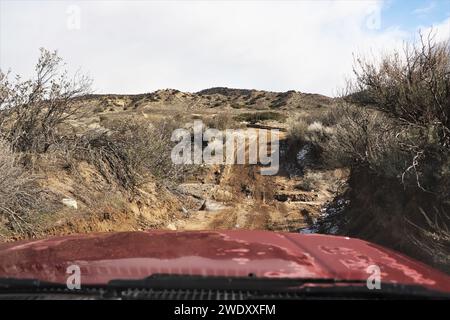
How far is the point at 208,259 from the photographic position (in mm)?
2676

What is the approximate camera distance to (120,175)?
1345 centimetres

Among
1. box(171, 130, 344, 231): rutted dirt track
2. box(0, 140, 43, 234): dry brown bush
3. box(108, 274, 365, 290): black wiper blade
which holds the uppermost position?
box(108, 274, 365, 290): black wiper blade

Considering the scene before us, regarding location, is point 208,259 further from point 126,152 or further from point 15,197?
point 126,152

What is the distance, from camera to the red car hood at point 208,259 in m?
2.52

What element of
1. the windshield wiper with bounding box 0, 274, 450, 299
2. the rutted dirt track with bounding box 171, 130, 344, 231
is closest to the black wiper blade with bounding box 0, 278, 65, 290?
the windshield wiper with bounding box 0, 274, 450, 299

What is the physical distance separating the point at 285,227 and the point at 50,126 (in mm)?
6176

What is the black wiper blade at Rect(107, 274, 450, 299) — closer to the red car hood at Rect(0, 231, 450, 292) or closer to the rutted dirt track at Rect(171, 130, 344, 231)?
the red car hood at Rect(0, 231, 450, 292)

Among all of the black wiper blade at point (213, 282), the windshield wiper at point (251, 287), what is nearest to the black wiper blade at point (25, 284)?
the windshield wiper at point (251, 287)

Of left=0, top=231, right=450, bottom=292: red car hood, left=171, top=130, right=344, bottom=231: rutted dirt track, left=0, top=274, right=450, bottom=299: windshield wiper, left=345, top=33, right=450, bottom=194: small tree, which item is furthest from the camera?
left=171, top=130, right=344, bottom=231: rutted dirt track

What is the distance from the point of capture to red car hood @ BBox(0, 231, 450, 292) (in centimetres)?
252

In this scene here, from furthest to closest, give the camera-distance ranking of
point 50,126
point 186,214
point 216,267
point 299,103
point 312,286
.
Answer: point 299,103 → point 186,214 → point 50,126 → point 216,267 → point 312,286

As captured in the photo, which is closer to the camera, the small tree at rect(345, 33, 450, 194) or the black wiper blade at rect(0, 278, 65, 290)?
the black wiper blade at rect(0, 278, 65, 290)

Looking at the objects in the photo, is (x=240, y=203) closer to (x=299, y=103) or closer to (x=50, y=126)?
(x=50, y=126)
